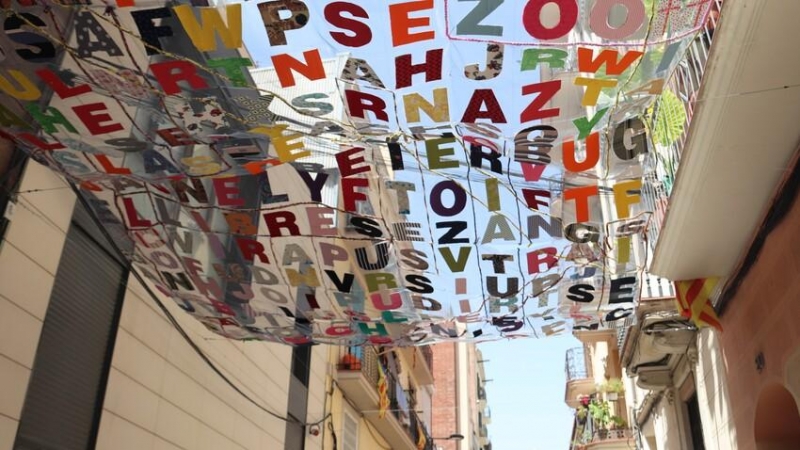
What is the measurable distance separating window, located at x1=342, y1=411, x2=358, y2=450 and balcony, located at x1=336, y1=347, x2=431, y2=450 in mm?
398

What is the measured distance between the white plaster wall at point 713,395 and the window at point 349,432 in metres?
8.46

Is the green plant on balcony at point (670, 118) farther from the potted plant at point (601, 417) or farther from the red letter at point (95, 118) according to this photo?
the potted plant at point (601, 417)

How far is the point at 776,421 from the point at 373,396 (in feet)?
35.5

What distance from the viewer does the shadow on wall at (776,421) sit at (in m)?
6.37

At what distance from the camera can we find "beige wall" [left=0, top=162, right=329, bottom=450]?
5707mm

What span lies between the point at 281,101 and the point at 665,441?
923 centimetres

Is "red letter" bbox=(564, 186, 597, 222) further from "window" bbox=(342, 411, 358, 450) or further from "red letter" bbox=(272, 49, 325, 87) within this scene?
"window" bbox=(342, 411, 358, 450)

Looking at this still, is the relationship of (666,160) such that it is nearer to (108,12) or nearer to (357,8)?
(357,8)

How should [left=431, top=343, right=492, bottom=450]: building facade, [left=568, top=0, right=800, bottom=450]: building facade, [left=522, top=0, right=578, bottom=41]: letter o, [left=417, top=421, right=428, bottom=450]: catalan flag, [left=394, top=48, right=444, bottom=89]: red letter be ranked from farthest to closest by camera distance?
1. [left=431, top=343, right=492, bottom=450]: building facade
2. [left=417, top=421, right=428, bottom=450]: catalan flag
3. [left=568, top=0, right=800, bottom=450]: building facade
4. [left=394, top=48, right=444, bottom=89]: red letter
5. [left=522, top=0, right=578, bottom=41]: letter o

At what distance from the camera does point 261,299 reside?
685cm

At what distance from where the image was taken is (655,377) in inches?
416

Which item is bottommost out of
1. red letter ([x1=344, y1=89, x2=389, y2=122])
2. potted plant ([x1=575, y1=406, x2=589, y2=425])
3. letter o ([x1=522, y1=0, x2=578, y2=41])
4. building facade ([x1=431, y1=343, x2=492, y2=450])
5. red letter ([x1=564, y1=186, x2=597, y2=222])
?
red letter ([x1=564, y1=186, x2=597, y2=222])

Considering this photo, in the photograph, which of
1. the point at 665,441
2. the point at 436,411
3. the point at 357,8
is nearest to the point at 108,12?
the point at 357,8

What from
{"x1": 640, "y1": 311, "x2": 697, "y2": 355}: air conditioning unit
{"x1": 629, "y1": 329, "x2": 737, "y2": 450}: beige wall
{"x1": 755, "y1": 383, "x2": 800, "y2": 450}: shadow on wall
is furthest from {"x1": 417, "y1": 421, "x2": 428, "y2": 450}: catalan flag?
{"x1": 755, "y1": 383, "x2": 800, "y2": 450}: shadow on wall
